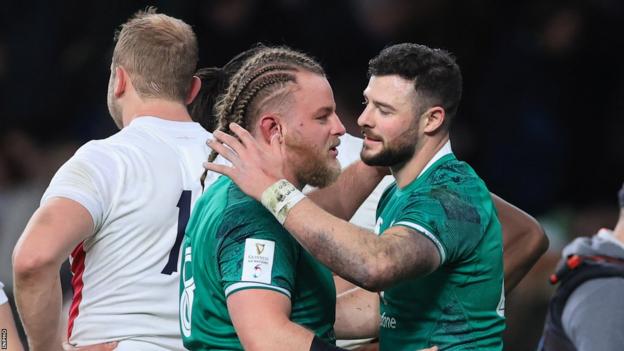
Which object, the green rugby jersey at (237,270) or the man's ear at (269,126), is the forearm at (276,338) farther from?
the man's ear at (269,126)

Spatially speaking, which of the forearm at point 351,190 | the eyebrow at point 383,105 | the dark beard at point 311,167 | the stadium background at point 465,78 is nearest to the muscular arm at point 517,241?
the forearm at point 351,190

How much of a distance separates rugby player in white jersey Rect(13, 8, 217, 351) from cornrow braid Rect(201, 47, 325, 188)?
678mm

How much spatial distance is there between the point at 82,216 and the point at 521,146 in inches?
189

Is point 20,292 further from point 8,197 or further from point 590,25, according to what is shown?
point 590,25

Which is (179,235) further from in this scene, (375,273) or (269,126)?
(375,273)

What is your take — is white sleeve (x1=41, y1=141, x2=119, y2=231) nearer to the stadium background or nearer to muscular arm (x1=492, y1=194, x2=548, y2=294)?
muscular arm (x1=492, y1=194, x2=548, y2=294)

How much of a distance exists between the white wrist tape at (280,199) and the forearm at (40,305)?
3.59 ft

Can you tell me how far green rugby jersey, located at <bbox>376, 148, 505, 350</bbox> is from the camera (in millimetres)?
3729

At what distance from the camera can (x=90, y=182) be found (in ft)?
14.4

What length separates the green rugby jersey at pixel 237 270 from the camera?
353 centimetres

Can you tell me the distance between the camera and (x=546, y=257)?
7.88 m

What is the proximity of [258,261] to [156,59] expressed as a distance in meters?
1.57

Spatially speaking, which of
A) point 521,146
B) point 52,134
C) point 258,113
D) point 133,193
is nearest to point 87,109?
point 52,134

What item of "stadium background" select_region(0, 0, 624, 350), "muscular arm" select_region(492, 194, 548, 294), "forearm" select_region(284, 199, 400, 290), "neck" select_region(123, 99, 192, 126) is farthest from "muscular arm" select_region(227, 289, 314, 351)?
"stadium background" select_region(0, 0, 624, 350)
